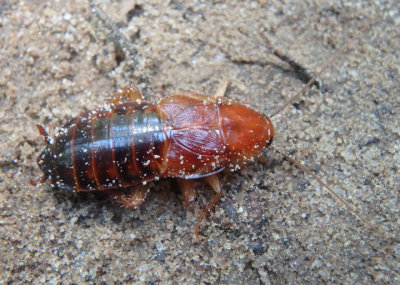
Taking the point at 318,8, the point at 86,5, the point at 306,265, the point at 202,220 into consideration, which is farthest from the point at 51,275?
the point at 318,8

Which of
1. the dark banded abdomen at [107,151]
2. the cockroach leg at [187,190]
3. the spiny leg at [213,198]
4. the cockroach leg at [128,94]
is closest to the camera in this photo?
the dark banded abdomen at [107,151]

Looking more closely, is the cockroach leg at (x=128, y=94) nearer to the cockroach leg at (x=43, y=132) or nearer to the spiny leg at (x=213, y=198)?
the cockroach leg at (x=43, y=132)

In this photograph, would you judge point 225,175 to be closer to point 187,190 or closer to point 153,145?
point 187,190

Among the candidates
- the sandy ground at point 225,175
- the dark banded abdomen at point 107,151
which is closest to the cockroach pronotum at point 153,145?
the dark banded abdomen at point 107,151

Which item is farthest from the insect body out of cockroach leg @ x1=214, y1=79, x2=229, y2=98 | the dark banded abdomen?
cockroach leg @ x1=214, y1=79, x2=229, y2=98

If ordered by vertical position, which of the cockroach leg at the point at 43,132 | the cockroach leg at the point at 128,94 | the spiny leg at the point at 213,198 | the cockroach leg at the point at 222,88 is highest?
the cockroach leg at the point at 128,94

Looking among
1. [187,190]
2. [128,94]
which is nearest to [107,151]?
[128,94]

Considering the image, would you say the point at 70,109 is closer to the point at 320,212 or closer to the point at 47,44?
the point at 47,44
